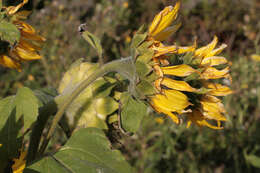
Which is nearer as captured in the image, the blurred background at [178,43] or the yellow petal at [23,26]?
the yellow petal at [23,26]

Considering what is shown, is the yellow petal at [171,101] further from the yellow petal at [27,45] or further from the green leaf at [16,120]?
the yellow petal at [27,45]

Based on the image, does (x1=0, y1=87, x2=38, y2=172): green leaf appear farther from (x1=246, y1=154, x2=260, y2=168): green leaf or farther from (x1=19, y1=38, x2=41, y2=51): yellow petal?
(x1=246, y1=154, x2=260, y2=168): green leaf

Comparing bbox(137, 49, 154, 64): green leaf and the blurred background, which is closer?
bbox(137, 49, 154, 64): green leaf

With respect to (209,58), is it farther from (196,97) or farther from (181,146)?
(181,146)

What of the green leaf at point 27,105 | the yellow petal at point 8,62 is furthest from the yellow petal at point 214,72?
the yellow petal at point 8,62

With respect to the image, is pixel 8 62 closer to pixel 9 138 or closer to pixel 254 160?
pixel 9 138

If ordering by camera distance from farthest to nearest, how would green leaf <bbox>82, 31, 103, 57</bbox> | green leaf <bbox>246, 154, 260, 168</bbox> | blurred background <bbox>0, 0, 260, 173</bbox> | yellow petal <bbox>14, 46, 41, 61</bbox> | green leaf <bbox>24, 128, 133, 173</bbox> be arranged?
blurred background <bbox>0, 0, 260, 173</bbox>, green leaf <bbox>246, 154, 260, 168</bbox>, yellow petal <bbox>14, 46, 41, 61</bbox>, green leaf <bbox>82, 31, 103, 57</bbox>, green leaf <bbox>24, 128, 133, 173</bbox>

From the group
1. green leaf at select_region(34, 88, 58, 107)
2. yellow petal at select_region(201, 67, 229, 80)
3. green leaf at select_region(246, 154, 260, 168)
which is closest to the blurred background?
green leaf at select_region(246, 154, 260, 168)

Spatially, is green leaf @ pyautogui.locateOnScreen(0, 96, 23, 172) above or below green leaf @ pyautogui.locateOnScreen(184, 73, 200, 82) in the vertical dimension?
above
